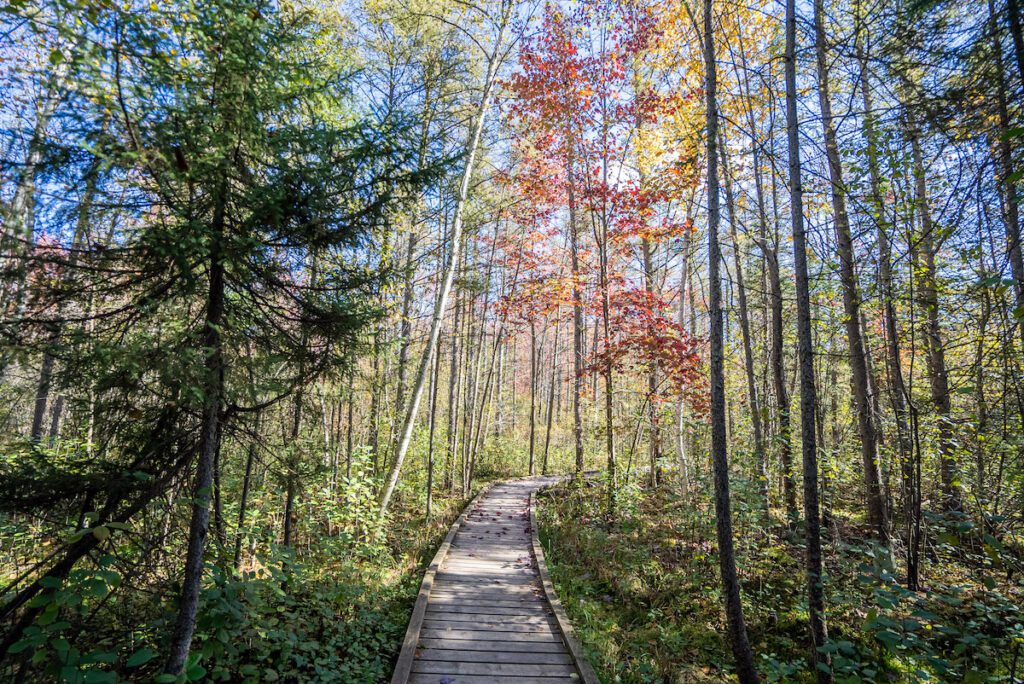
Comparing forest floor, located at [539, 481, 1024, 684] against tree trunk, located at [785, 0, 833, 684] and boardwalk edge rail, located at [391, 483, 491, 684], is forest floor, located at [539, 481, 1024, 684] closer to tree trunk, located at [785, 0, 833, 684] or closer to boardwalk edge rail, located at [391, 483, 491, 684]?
tree trunk, located at [785, 0, 833, 684]

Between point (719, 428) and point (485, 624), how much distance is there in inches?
143

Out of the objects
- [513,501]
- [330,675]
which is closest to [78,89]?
[330,675]

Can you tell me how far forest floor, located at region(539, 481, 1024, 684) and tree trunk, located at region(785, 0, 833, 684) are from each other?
29cm

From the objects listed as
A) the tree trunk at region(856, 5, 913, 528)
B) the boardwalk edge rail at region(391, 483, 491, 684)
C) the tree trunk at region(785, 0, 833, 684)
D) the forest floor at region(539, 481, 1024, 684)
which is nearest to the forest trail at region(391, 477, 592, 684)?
the boardwalk edge rail at region(391, 483, 491, 684)

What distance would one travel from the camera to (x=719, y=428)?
16.1ft

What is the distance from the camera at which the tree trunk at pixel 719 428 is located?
15.3 ft

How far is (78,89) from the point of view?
253cm

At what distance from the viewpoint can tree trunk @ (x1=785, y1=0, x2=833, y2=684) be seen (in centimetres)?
429

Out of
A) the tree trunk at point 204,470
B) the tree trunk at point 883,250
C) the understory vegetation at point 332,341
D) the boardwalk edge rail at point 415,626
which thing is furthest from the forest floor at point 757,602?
the tree trunk at point 204,470

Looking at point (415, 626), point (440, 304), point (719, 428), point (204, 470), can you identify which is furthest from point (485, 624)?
point (440, 304)

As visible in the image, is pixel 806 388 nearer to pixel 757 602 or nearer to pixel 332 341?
pixel 757 602

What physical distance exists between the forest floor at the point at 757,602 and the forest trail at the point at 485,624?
1.56 ft

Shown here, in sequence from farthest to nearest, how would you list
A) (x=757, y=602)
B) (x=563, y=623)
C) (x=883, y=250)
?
(x=757, y=602), (x=883, y=250), (x=563, y=623)

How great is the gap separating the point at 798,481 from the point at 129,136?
11284 mm
